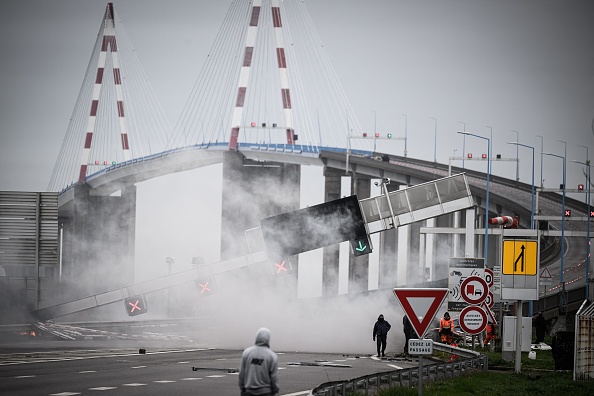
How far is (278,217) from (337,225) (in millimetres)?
2764

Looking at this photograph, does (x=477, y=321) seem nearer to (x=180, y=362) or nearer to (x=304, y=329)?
(x=180, y=362)

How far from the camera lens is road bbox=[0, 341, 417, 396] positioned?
21.8 metres

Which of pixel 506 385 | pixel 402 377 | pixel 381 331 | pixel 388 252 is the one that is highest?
pixel 402 377

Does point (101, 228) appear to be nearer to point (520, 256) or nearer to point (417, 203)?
point (417, 203)

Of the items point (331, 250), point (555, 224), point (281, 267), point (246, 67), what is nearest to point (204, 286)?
point (281, 267)

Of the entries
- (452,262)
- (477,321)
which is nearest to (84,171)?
(452,262)

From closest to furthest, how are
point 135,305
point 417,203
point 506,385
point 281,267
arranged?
point 506,385
point 417,203
point 281,267
point 135,305

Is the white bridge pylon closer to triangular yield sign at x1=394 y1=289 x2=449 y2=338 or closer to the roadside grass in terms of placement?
the roadside grass

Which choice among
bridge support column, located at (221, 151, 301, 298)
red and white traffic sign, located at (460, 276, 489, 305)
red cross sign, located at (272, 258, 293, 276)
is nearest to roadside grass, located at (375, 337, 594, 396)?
red and white traffic sign, located at (460, 276, 489, 305)

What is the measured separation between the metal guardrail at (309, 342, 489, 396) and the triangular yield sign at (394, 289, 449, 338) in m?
0.77

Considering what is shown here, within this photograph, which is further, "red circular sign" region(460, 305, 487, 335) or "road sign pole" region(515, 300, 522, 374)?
"road sign pole" region(515, 300, 522, 374)

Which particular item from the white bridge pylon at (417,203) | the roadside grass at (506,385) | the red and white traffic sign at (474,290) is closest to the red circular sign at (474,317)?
the red and white traffic sign at (474,290)

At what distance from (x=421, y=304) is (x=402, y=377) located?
6241 millimetres

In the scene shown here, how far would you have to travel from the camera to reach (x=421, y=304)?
17.4 m
